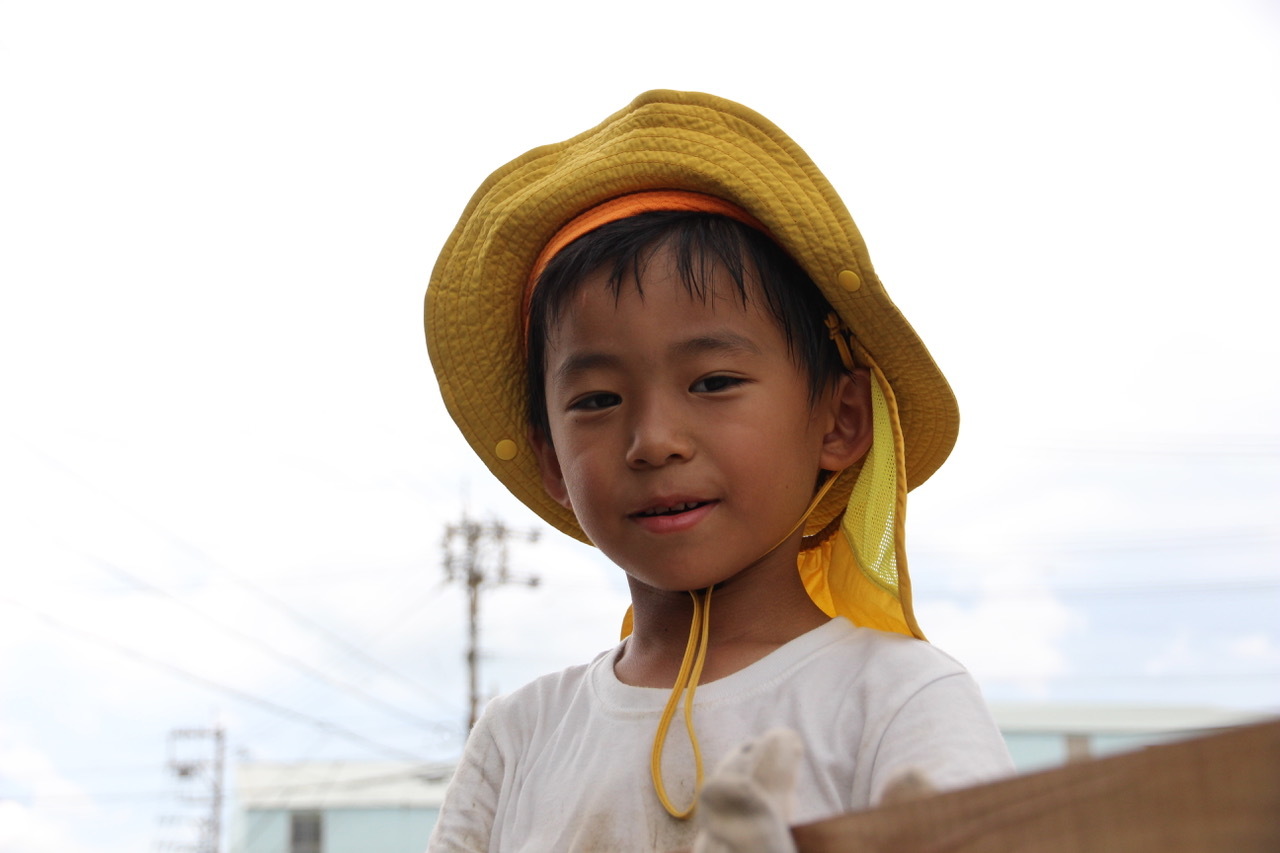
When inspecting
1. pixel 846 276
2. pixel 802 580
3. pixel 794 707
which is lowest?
pixel 794 707

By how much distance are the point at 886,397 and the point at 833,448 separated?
113mm

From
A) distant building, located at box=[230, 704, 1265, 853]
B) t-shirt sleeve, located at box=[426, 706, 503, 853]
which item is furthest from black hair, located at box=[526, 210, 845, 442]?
distant building, located at box=[230, 704, 1265, 853]

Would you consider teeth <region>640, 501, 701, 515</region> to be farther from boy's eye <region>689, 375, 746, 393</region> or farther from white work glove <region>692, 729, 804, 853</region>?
white work glove <region>692, 729, 804, 853</region>

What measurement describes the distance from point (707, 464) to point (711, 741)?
0.35 metres

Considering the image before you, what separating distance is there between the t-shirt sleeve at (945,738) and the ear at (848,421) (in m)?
0.42

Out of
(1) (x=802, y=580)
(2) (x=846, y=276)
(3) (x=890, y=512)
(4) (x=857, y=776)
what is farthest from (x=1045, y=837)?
(1) (x=802, y=580)

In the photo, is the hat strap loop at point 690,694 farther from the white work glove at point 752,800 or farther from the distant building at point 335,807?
the distant building at point 335,807

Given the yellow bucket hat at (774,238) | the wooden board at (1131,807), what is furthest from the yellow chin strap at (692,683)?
the wooden board at (1131,807)

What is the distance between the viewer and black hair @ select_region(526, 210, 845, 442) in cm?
161

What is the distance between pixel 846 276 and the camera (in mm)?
1622

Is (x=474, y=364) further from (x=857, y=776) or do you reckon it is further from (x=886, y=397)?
(x=857, y=776)

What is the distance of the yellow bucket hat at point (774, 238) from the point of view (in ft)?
5.33

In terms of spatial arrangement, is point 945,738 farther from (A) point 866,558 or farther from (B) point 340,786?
(B) point 340,786

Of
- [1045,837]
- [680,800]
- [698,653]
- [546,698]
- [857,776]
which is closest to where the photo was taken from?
[1045,837]
